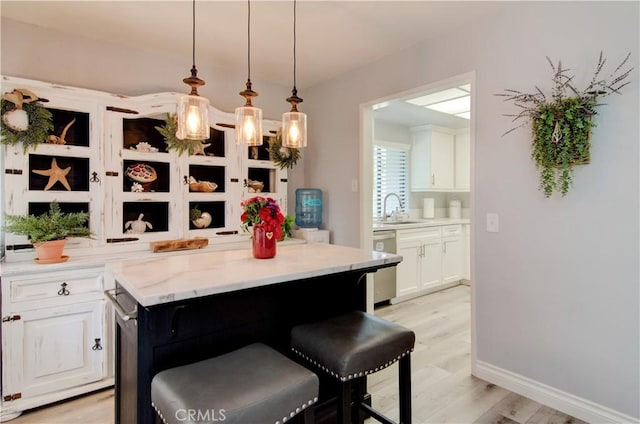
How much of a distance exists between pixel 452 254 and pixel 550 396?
2864 mm

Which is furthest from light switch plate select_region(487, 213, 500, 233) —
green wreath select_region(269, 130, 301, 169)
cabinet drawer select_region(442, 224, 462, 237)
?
cabinet drawer select_region(442, 224, 462, 237)

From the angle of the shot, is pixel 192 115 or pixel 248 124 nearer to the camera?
pixel 192 115

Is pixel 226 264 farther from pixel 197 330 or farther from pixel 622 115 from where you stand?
pixel 622 115

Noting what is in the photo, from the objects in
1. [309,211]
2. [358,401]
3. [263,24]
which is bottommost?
[358,401]

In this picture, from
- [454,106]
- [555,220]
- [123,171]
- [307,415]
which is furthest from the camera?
[454,106]

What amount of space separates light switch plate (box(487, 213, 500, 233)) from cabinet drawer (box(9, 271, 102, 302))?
8.94 feet

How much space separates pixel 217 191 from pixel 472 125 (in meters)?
2.22

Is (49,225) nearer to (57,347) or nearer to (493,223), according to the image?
(57,347)

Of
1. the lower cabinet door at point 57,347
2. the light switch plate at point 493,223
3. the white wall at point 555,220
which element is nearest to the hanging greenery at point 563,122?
the white wall at point 555,220

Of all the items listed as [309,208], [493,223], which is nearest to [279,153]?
[309,208]

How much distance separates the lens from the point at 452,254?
4.98m

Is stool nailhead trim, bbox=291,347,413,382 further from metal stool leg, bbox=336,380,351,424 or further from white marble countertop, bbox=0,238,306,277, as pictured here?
white marble countertop, bbox=0,238,306,277

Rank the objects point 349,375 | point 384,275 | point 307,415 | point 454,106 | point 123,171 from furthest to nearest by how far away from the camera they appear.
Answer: point 454,106
point 384,275
point 123,171
point 349,375
point 307,415

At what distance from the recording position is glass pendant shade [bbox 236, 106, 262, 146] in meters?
1.93
